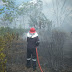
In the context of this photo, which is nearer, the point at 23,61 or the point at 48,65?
the point at 48,65

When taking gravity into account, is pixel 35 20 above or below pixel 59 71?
above

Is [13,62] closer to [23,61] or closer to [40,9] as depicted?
[23,61]

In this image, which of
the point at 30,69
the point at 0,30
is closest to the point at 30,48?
the point at 30,69

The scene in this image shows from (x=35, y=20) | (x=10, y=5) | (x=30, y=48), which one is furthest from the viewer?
(x=35, y=20)

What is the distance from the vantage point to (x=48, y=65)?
4098 millimetres

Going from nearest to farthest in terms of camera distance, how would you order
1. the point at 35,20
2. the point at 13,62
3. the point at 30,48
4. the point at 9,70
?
the point at 9,70 < the point at 30,48 < the point at 13,62 < the point at 35,20

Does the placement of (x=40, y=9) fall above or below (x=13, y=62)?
above

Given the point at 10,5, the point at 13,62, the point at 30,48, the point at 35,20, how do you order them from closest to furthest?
the point at 30,48
the point at 13,62
the point at 10,5
the point at 35,20

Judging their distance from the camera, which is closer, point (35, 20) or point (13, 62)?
point (13, 62)

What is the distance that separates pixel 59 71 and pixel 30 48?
150 cm

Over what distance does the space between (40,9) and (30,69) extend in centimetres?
2214

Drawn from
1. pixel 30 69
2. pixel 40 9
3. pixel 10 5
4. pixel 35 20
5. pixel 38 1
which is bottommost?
pixel 30 69

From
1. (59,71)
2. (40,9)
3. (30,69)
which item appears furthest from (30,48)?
(40,9)

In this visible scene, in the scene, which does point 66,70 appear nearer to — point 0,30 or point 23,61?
point 23,61
